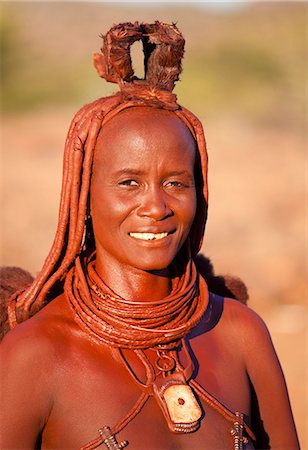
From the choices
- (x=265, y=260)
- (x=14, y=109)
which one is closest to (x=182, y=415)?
A: (x=265, y=260)

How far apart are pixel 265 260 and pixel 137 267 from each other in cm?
887

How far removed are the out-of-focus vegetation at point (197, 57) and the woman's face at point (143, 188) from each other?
65.6 ft

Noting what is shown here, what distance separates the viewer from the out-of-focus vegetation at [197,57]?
26.2 m

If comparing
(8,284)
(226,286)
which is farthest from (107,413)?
(226,286)

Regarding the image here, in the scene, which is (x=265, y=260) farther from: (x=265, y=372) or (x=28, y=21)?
(x=28, y=21)

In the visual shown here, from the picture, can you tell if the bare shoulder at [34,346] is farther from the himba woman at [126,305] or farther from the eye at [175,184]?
the eye at [175,184]

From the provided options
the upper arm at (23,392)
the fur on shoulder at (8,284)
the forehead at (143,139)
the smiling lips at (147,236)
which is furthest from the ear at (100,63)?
the upper arm at (23,392)

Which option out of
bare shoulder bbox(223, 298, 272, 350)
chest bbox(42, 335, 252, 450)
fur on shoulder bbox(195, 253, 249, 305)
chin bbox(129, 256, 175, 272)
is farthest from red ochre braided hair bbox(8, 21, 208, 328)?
fur on shoulder bbox(195, 253, 249, 305)

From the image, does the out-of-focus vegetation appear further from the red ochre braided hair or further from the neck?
the neck

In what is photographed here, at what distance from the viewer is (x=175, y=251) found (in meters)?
3.18

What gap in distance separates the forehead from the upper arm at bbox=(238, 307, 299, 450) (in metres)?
0.74

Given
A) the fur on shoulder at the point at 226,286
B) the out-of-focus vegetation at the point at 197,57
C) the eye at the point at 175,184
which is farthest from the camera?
the out-of-focus vegetation at the point at 197,57

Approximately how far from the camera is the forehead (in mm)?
3074

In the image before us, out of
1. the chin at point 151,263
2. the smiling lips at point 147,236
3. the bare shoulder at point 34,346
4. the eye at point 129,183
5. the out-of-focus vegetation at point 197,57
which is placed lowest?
the out-of-focus vegetation at point 197,57
